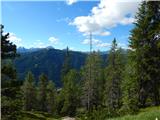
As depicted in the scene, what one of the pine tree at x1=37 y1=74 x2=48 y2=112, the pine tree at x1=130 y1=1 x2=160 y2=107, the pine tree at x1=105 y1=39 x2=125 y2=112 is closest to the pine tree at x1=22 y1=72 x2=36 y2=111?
the pine tree at x1=37 y1=74 x2=48 y2=112

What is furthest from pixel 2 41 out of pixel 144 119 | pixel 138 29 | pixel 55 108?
pixel 55 108

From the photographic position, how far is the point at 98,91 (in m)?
99.0

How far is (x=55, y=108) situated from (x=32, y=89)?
10.4m

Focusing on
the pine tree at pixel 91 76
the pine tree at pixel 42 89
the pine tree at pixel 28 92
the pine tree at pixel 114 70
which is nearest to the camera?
the pine tree at pixel 114 70

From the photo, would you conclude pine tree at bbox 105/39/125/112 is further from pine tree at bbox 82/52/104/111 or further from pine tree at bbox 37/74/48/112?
pine tree at bbox 37/74/48/112

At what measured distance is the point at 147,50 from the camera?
157 feet

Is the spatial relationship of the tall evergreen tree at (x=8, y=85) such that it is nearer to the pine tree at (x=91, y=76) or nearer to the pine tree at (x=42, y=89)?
the pine tree at (x=91, y=76)

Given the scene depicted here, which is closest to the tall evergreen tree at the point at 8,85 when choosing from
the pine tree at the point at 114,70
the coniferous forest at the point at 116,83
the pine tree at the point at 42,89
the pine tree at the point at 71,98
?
the coniferous forest at the point at 116,83

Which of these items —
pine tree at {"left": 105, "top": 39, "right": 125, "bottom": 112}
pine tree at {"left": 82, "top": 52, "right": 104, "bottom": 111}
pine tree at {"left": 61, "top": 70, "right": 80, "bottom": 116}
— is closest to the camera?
pine tree at {"left": 105, "top": 39, "right": 125, "bottom": 112}

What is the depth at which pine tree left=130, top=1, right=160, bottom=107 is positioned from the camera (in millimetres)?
47812

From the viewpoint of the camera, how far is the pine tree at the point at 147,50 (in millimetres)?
47812

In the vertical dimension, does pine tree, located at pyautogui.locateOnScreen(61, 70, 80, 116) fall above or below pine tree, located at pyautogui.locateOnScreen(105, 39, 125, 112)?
below

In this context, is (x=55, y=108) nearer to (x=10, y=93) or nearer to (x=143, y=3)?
(x=143, y=3)

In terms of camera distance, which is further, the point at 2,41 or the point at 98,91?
the point at 98,91
